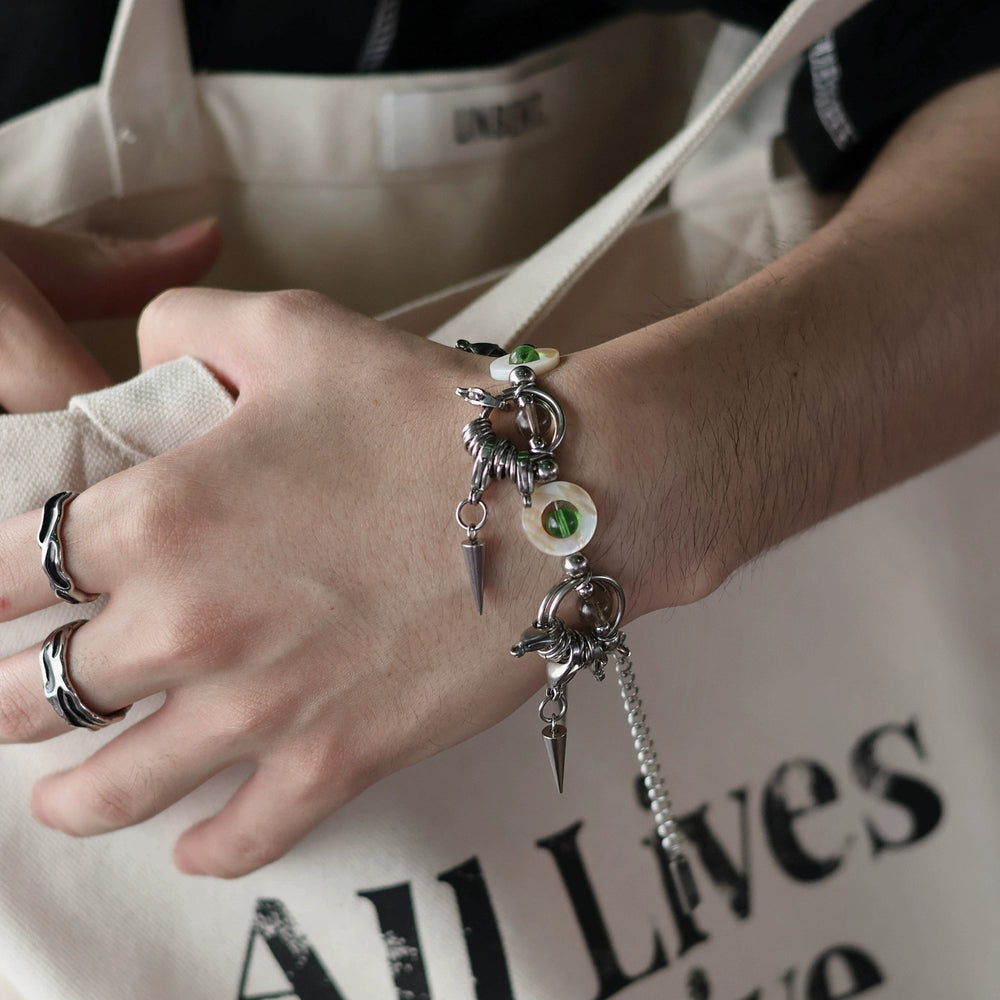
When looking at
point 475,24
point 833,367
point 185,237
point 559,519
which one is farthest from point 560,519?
point 475,24

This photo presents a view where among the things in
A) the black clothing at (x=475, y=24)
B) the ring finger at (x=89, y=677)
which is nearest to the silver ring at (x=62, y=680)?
the ring finger at (x=89, y=677)

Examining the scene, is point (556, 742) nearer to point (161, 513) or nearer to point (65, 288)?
point (161, 513)

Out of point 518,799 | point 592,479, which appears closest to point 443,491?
point 592,479

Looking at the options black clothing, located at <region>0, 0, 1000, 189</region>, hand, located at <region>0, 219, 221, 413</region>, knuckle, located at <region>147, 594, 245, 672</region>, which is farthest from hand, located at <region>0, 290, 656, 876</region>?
black clothing, located at <region>0, 0, 1000, 189</region>

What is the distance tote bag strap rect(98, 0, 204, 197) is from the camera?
0.65 m

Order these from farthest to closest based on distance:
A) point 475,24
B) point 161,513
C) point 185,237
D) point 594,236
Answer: point 475,24 < point 185,237 < point 594,236 < point 161,513

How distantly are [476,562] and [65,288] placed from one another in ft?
1.30

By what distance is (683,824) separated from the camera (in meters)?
0.63

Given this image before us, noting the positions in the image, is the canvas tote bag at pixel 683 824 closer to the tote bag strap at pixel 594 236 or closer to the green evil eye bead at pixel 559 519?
the tote bag strap at pixel 594 236

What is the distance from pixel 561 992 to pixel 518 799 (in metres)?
0.13

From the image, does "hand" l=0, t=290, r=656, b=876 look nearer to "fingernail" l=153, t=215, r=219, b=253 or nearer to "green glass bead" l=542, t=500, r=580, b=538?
"green glass bead" l=542, t=500, r=580, b=538

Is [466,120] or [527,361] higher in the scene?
[466,120]

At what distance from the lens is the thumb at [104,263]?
63 cm

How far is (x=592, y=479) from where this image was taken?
0.50 metres
